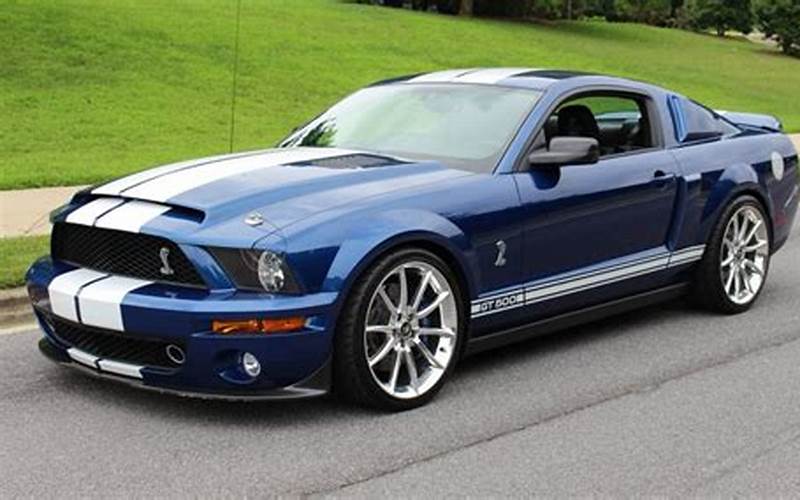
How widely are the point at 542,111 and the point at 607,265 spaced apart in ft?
2.99

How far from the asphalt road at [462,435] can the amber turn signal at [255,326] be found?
0.47 meters

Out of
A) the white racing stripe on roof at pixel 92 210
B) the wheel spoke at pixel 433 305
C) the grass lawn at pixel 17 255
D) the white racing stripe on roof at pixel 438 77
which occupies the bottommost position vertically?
the grass lawn at pixel 17 255

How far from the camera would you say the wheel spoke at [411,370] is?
481cm

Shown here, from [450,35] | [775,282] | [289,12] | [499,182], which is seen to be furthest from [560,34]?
[499,182]

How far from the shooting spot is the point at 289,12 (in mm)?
29672

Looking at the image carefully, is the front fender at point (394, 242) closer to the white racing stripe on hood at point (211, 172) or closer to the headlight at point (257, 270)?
the headlight at point (257, 270)

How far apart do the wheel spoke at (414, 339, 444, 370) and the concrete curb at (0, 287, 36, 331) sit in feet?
8.77

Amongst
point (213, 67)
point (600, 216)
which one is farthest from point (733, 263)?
point (213, 67)

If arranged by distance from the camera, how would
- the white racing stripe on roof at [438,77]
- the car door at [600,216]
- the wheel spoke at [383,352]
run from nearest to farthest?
the wheel spoke at [383,352]
the car door at [600,216]
the white racing stripe on roof at [438,77]

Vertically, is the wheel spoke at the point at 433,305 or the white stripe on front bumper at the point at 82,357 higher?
the wheel spoke at the point at 433,305

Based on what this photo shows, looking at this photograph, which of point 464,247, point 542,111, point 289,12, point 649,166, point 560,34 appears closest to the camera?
point 464,247

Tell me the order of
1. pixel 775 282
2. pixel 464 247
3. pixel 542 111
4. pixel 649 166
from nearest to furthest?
pixel 464 247, pixel 542 111, pixel 649 166, pixel 775 282

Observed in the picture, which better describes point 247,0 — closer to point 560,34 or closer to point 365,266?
point 560,34

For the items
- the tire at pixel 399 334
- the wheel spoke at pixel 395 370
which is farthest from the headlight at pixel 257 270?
the wheel spoke at pixel 395 370
